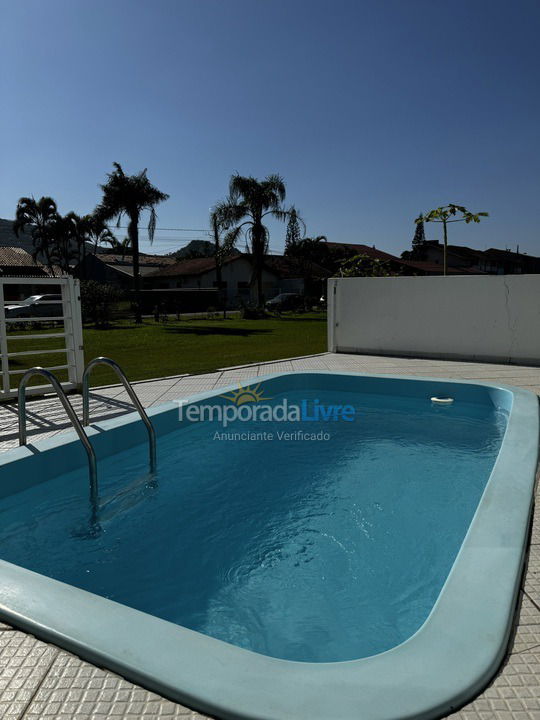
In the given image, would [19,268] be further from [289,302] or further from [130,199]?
[289,302]

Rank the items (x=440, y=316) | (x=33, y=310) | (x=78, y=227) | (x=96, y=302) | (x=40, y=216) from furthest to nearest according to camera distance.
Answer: (x=78, y=227) → (x=40, y=216) → (x=33, y=310) → (x=96, y=302) → (x=440, y=316)

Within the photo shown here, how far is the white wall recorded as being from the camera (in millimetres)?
9453

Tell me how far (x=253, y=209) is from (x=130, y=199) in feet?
21.0

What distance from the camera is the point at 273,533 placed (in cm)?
391

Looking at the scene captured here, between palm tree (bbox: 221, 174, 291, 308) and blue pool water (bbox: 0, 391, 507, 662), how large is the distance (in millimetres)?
21972

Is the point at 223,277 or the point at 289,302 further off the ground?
the point at 223,277

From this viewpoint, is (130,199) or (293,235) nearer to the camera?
(130,199)

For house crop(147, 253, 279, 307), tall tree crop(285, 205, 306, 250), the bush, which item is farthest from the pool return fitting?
house crop(147, 253, 279, 307)

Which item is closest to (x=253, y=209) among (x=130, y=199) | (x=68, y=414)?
(x=130, y=199)

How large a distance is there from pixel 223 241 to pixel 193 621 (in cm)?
2523

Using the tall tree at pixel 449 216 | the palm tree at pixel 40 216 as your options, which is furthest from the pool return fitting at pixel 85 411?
the palm tree at pixel 40 216

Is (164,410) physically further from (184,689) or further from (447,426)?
(184,689)

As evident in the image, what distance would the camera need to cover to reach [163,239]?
67.8 meters

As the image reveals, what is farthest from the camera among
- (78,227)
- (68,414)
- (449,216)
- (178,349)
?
(78,227)
